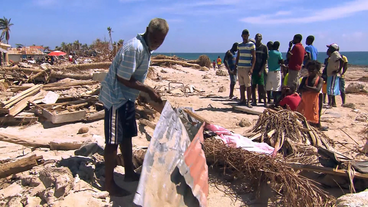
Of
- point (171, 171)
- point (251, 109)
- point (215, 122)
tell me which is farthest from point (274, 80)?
point (171, 171)

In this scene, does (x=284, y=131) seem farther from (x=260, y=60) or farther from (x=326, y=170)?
(x=260, y=60)

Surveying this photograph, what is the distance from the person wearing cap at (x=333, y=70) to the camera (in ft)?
25.0

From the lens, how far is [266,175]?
9.48 feet

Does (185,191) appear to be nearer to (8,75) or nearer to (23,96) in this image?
(23,96)

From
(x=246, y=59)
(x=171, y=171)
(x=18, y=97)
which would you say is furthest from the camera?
(x=246, y=59)

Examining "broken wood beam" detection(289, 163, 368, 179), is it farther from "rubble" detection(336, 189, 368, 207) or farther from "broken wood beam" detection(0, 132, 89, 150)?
"broken wood beam" detection(0, 132, 89, 150)

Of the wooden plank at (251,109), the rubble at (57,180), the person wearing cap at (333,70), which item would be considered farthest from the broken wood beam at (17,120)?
the person wearing cap at (333,70)

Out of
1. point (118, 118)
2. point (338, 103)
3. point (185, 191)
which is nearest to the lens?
point (185, 191)

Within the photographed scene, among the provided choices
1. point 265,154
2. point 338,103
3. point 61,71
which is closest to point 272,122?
point 265,154

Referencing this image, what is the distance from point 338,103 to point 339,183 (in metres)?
6.59

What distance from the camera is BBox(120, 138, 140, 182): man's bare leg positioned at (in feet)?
9.96

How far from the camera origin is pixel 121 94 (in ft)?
9.07

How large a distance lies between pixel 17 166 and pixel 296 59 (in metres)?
5.87

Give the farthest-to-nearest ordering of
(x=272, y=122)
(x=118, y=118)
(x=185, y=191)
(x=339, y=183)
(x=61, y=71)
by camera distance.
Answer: (x=61, y=71), (x=272, y=122), (x=339, y=183), (x=118, y=118), (x=185, y=191)
